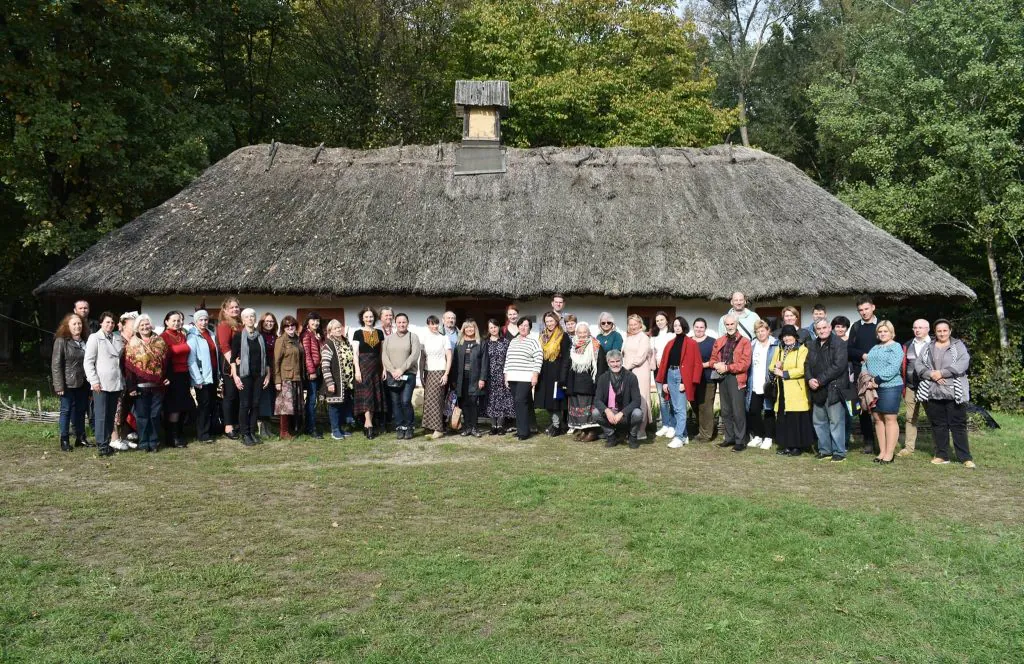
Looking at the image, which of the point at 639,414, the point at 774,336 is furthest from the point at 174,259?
the point at 774,336

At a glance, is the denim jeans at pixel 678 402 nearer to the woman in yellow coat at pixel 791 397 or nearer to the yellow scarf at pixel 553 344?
the woman in yellow coat at pixel 791 397

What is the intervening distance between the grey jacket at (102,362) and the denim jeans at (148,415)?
0.93ft

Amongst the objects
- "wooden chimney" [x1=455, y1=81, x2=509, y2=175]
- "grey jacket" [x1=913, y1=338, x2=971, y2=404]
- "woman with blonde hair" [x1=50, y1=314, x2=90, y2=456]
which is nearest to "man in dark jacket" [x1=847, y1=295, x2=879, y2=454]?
"grey jacket" [x1=913, y1=338, x2=971, y2=404]

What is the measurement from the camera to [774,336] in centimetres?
946

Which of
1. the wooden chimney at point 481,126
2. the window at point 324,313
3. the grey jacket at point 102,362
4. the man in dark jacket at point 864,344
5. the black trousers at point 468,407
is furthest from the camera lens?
the wooden chimney at point 481,126

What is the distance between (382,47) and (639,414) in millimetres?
18662

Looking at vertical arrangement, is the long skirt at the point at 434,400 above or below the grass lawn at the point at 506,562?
above

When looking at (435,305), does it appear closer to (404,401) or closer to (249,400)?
(404,401)

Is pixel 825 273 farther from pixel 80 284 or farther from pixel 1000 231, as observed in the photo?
pixel 80 284

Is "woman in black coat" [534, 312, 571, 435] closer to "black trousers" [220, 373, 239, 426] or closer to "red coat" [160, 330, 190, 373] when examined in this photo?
"black trousers" [220, 373, 239, 426]

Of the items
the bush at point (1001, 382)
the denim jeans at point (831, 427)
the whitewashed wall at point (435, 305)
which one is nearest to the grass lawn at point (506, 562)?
the denim jeans at point (831, 427)

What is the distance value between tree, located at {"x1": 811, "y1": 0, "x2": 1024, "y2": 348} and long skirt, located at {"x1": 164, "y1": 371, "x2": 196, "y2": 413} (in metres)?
13.9

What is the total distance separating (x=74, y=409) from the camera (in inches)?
344

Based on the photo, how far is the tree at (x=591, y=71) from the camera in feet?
73.7
